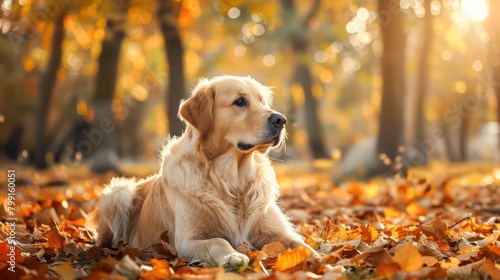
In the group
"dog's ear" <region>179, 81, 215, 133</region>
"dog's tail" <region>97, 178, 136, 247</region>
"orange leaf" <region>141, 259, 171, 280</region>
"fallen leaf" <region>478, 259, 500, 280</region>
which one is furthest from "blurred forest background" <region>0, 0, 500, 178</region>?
"fallen leaf" <region>478, 259, 500, 280</region>

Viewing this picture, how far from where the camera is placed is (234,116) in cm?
503

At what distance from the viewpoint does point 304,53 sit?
20875 mm

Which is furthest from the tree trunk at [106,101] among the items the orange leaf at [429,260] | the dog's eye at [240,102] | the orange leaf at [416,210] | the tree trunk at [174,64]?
the orange leaf at [429,260]

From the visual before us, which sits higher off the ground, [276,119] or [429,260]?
[276,119]

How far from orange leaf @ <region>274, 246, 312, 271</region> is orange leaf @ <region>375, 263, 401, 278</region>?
437mm

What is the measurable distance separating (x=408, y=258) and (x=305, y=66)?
19.5m

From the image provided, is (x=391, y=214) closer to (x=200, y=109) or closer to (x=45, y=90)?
(x=200, y=109)

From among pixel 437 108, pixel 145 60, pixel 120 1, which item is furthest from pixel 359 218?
pixel 437 108

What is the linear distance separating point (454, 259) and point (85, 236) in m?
3.42

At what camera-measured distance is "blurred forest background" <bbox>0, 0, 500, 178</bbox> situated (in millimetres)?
12930

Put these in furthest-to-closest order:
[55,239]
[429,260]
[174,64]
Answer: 1. [174,64]
2. [55,239]
3. [429,260]

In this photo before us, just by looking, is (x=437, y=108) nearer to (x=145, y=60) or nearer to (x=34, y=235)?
(x=145, y=60)

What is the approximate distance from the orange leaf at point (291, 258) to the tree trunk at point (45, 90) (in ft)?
47.6

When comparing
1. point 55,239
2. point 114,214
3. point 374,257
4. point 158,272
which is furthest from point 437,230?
point 55,239
